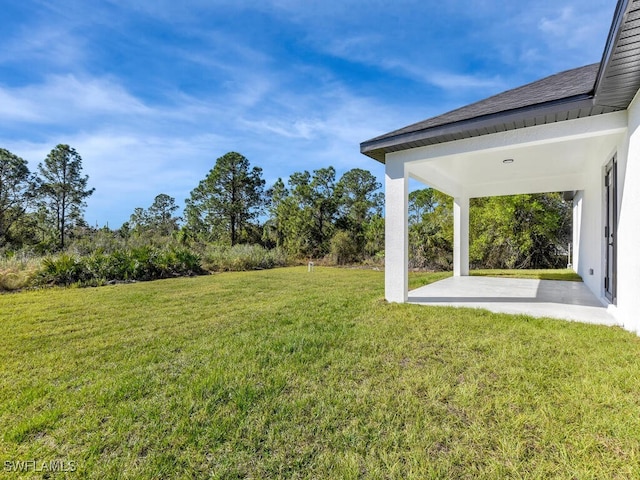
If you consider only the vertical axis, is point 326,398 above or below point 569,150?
below

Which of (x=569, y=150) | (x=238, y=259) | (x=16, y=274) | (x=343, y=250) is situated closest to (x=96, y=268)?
(x=16, y=274)

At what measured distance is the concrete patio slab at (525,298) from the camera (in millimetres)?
5508

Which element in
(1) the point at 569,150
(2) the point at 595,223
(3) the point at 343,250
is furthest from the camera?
(3) the point at 343,250

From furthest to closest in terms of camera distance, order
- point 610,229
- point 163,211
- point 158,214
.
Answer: point 163,211 < point 158,214 < point 610,229

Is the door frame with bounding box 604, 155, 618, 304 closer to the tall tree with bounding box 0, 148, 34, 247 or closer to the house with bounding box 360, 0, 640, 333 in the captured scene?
the house with bounding box 360, 0, 640, 333

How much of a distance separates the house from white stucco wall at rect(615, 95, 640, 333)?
2cm

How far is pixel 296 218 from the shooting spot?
23.9 metres

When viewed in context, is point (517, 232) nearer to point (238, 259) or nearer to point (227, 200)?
point (238, 259)

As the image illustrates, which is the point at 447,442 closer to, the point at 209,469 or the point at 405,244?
the point at 209,469

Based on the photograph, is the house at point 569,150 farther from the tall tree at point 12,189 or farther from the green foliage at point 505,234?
the tall tree at point 12,189

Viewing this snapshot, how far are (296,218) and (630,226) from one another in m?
Answer: 20.7

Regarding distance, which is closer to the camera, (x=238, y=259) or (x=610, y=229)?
(x=610, y=229)

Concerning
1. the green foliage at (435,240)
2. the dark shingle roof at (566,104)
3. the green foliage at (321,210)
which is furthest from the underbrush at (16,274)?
the green foliage at (435,240)

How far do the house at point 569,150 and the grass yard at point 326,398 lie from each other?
5.41 feet
